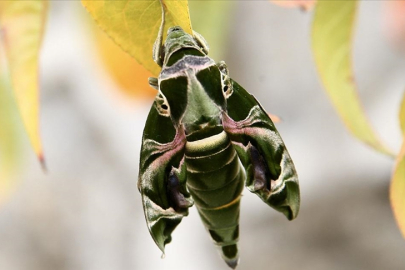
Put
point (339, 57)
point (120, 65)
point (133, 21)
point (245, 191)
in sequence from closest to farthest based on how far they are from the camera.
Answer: point (133, 21) < point (339, 57) < point (120, 65) < point (245, 191)

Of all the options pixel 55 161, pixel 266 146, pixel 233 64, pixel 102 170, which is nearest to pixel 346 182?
pixel 233 64

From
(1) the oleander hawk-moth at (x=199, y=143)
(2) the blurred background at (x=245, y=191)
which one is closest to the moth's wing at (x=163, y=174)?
(1) the oleander hawk-moth at (x=199, y=143)

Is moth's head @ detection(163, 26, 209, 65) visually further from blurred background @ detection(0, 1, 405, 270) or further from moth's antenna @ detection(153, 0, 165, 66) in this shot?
blurred background @ detection(0, 1, 405, 270)

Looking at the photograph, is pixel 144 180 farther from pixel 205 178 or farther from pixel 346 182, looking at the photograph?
pixel 346 182

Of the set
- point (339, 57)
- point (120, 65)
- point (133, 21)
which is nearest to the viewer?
point (133, 21)

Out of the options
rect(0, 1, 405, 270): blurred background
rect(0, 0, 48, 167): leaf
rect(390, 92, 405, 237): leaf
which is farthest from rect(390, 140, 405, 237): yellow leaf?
rect(0, 1, 405, 270): blurred background

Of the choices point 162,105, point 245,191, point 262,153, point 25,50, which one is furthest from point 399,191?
point 245,191

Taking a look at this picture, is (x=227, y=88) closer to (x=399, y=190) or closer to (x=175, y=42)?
(x=175, y=42)

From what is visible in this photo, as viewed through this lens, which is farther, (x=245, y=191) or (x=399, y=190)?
(x=245, y=191)
